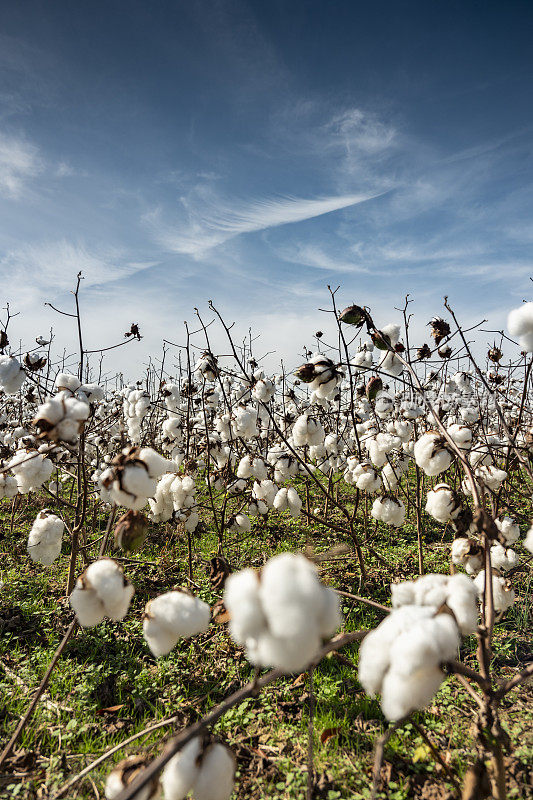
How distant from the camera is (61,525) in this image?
9.85 feet

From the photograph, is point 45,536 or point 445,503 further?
point 45,536

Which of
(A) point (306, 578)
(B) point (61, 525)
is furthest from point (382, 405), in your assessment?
(A) point (306, 578)

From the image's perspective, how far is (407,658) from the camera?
892 millimetres

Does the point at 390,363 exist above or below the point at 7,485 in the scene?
above

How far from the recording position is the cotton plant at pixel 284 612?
0.80 metres

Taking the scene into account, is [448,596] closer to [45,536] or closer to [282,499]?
[45,536]

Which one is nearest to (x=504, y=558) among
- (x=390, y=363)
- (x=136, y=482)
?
(x=390, y=363)

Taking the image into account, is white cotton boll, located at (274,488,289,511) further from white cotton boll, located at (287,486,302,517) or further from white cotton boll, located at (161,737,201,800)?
white cotton boll, located at (161,737,201,800)

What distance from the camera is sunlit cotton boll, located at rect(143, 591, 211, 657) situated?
Answer: 1.32 m

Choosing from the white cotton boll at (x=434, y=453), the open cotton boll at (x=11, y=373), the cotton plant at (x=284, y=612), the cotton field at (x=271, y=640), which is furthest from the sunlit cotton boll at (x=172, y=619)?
the open cotton boll at (x=11, y=373)

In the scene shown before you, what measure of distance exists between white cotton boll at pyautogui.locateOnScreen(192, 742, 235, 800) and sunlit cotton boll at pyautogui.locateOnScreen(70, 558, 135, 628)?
50cm

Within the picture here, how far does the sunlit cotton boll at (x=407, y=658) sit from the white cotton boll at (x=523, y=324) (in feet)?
3.68

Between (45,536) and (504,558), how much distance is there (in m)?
2.96

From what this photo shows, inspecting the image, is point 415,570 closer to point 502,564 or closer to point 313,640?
point 502,564
